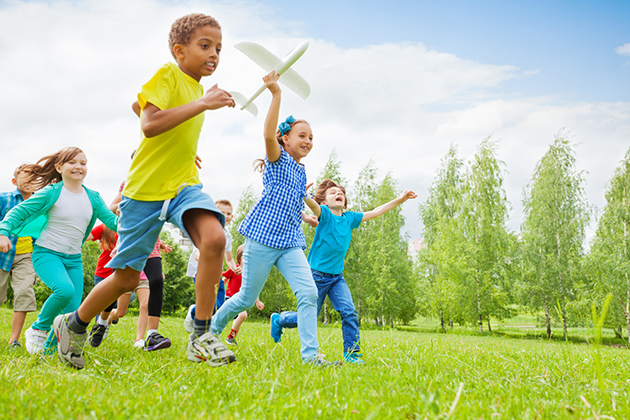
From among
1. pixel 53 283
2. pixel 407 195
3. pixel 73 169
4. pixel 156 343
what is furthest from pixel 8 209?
pixel 407 195

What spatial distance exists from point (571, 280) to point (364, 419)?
83.5ft

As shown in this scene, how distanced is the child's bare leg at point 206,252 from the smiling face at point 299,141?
1.44 m

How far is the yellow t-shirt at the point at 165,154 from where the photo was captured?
2.97 metres

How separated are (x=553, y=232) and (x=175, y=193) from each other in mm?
25770

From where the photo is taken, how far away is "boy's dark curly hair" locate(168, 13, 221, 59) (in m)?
3.08

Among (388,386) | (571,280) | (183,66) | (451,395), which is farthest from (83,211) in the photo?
(571,280)

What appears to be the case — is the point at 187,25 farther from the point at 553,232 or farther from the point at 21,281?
the point at 553,232

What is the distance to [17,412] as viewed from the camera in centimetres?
164

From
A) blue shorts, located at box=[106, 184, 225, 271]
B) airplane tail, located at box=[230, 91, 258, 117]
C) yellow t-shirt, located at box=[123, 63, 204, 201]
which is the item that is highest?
airplane tail, located at box=[230, 91, 258, 117]

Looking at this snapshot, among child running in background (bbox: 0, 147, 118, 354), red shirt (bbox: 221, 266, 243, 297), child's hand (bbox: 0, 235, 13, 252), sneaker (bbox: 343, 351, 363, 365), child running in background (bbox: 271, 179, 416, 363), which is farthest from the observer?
red shirt (bbox: 221, 266, 243, 297)

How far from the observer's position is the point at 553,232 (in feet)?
79.5

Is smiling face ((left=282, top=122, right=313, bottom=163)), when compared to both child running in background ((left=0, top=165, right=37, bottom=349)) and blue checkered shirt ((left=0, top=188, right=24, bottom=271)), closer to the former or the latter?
child running in background ((left=0, top=165, right=37, bottom=349))

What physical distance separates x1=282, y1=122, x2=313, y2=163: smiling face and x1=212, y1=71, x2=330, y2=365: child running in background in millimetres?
134

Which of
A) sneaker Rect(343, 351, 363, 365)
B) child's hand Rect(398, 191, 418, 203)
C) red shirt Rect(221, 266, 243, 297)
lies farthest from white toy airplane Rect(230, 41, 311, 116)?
red shirt Rect(221, 266, 243, 297)
